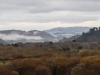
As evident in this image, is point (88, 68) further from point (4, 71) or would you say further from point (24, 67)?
point (4, 71)

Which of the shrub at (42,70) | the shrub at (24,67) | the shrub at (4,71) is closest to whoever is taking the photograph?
the shrub at (4,71)

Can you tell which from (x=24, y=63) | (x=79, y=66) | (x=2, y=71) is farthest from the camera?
(x=24, y=63)

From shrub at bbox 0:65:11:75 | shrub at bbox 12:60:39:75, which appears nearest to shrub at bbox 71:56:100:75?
shrub at bbox 12:60:39:75

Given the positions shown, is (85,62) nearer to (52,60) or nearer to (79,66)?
(79,66)

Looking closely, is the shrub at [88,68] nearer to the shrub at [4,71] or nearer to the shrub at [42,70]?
the shrub at [42,70]

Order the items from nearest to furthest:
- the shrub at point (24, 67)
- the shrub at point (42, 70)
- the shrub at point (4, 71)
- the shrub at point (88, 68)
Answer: the shrub at point (4, 71) < the shrub at point (88, 68) < the shrub at point (42, 70) < the shrub at point (24, 67)

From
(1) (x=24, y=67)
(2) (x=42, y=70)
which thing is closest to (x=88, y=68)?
(2) (x=42, y=70)

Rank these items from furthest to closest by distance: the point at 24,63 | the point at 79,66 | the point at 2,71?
the point at 24,63 → the point at 79,66 → the point at 2,71

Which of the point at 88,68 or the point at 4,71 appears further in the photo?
the point at 88,68

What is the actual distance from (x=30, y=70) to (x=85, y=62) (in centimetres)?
2198

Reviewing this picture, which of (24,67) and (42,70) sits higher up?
(24,67)

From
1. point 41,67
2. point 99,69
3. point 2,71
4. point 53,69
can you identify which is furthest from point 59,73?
point 2,71

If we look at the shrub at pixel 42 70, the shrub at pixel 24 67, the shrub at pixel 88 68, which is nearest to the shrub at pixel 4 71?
the shrub at pixel 24 67

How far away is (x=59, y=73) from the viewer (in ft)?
346
